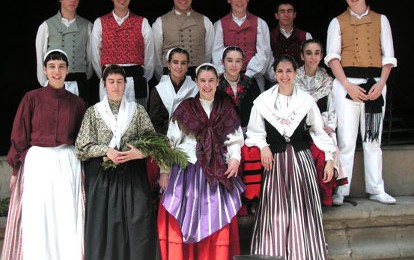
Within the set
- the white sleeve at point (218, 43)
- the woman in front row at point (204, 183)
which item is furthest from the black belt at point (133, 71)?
the woman in front row at point (204, 183)

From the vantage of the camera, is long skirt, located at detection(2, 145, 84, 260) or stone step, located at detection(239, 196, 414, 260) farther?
stone step, located at detection(239, 196, 414, 260)

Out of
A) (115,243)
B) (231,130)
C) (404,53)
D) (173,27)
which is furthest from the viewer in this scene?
(404,53)

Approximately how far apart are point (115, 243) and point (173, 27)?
2.16 metres

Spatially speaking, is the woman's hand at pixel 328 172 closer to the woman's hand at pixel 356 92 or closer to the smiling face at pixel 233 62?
the woman's hand at pixel 356 92

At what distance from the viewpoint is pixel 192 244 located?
4.31 meters

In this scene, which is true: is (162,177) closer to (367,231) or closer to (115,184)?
(115,184)

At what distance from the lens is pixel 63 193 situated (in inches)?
169

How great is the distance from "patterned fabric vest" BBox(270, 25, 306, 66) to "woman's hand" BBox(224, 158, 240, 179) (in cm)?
171

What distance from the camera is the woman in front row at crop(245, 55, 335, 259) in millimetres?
4414

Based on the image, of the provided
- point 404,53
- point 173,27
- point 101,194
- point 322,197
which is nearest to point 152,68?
point 173,27

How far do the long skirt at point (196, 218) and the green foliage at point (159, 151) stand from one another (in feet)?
0.31

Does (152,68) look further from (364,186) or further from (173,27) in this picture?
(364,186)

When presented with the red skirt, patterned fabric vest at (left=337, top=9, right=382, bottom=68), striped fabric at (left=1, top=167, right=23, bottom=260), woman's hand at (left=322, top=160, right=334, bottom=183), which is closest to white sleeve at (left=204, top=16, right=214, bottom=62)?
patterned fabric vest at (left=337, top=9, right=382, bottom=68)

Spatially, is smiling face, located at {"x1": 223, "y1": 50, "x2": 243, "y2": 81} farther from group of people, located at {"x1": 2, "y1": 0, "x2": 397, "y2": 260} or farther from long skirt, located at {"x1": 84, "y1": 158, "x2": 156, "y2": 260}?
long skirt, located at {"x1": 84, "y1": 158, "x2": 156, "y2": 260}
